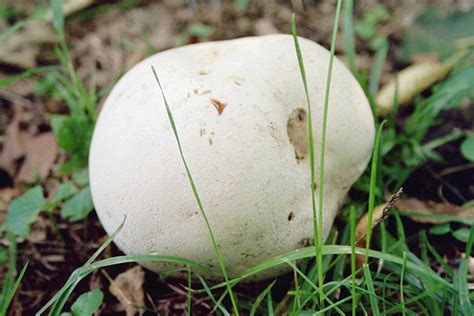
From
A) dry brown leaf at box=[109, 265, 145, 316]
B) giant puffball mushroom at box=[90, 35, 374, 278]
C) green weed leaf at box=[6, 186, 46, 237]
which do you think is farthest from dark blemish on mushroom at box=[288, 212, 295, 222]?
green weed leaf at box=[6, 186, 46, 237]

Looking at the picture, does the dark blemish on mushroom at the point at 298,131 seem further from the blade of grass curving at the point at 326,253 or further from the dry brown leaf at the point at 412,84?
the dry brown leaf at the point at 412,84

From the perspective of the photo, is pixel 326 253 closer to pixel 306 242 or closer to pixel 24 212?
pixel 306 242

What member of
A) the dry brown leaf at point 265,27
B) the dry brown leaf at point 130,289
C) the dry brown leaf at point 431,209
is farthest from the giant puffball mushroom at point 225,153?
the dry brown leaf at point 265,27

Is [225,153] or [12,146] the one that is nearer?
[225,153]

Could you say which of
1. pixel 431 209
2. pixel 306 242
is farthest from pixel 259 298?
pixel 431 209

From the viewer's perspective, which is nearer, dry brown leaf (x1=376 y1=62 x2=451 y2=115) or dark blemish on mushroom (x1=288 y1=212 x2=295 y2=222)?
dark blemish on mushroom (x1=288 y1=212 x2=295 y2=222)

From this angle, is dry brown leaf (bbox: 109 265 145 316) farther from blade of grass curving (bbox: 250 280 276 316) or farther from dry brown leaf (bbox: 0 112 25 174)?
dry brown leaf (bbox: 0 112 25 174)
